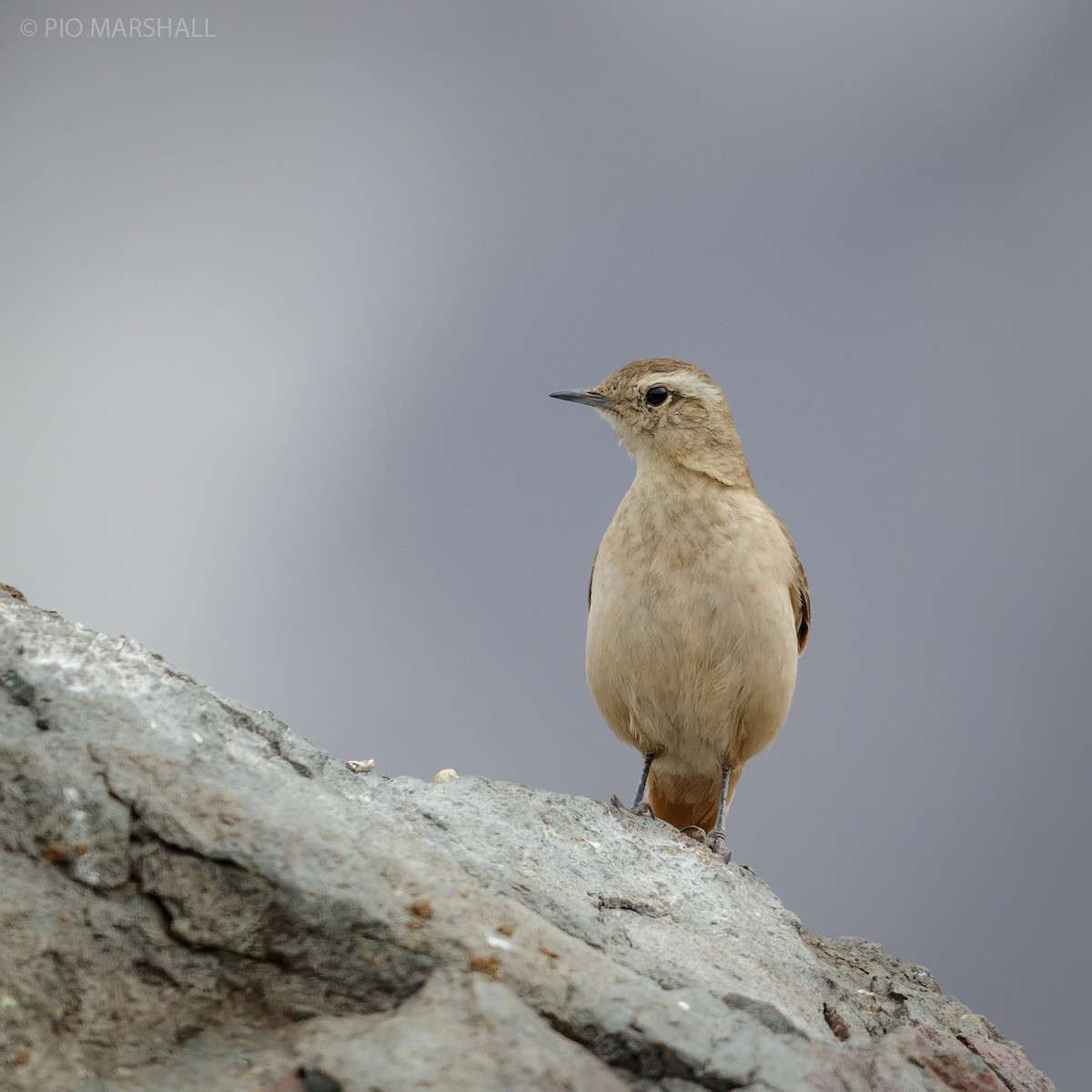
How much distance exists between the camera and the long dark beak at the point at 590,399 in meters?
6.63

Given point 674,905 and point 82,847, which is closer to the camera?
point 82,847

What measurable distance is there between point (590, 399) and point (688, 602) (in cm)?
138

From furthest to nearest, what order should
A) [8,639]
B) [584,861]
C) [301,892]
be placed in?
[584,861] < [8,639] < [301,892]

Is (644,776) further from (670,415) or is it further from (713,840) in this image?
(670,415)

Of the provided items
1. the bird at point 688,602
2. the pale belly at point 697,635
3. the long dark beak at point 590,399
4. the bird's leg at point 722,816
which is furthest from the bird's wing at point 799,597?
the long dark beak at point 590,399

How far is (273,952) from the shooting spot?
299cm

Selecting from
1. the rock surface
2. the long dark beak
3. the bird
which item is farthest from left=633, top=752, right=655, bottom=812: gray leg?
the rock surface

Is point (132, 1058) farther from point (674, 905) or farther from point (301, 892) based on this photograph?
point (674, 905)

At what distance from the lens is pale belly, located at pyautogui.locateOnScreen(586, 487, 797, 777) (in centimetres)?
596

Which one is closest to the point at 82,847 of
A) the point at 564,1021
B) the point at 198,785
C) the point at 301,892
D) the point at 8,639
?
the point at 198,785

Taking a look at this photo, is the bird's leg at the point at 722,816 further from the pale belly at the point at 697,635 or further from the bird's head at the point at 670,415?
the bird's head at the point at 670,415

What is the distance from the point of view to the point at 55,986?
284cm

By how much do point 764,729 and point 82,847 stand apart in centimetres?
398

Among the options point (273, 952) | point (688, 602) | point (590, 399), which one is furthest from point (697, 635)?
point (273, 952)
